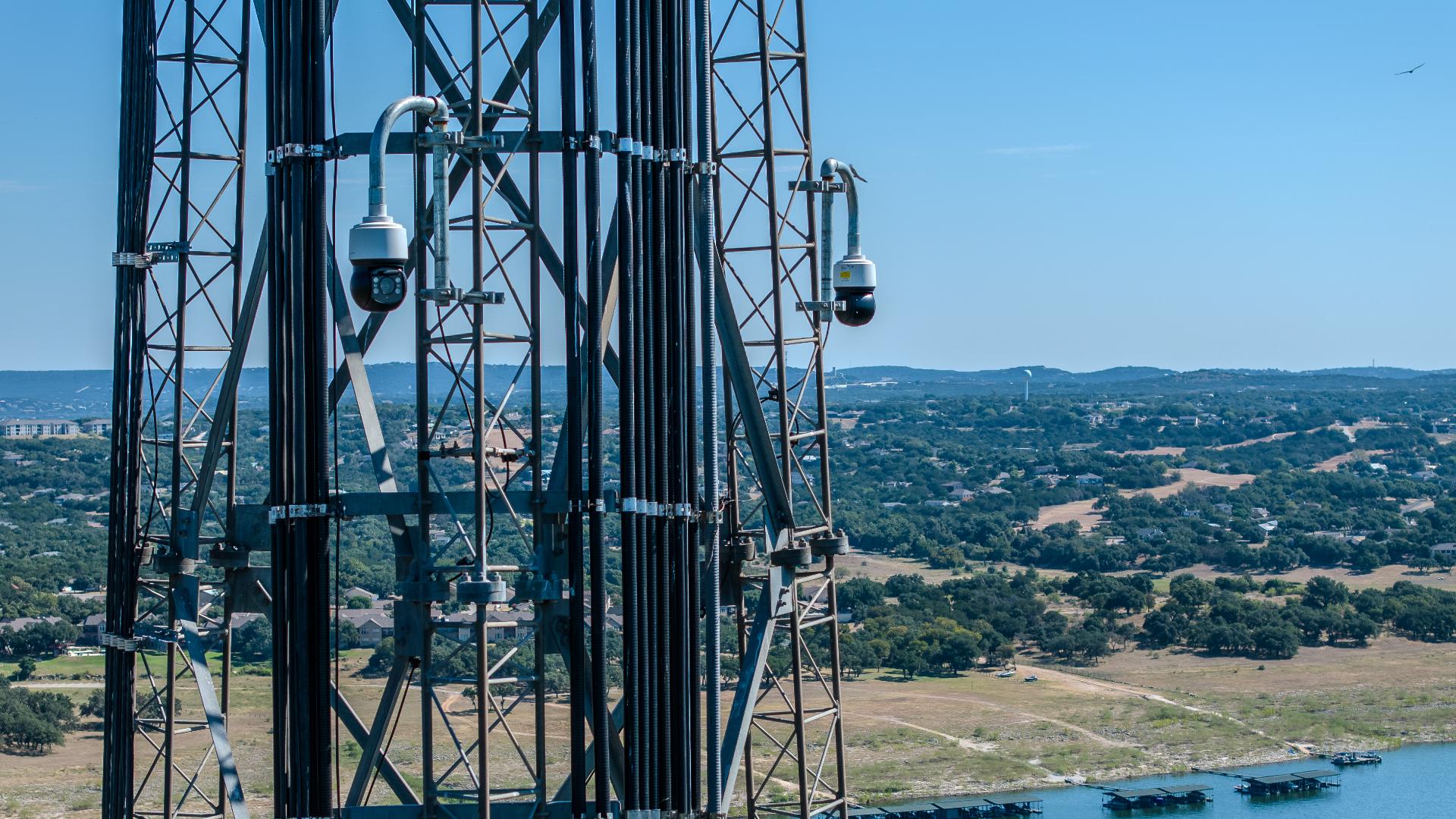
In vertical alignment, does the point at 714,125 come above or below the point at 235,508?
above

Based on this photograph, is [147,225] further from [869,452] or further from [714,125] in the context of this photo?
[869,452]

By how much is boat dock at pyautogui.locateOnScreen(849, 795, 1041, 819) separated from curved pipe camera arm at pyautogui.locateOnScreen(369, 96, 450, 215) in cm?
3477

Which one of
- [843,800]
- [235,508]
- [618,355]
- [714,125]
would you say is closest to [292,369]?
[618,355]

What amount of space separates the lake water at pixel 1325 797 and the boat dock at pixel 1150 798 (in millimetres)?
196

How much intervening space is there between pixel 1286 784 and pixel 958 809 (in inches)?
452

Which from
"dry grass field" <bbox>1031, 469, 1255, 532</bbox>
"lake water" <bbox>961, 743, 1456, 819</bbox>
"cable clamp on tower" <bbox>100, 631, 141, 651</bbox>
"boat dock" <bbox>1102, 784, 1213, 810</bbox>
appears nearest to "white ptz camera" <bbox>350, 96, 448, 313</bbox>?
"cable clamp on tower" <bbox>100, 631, 141, 651</bbox>

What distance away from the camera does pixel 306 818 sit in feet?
49.2

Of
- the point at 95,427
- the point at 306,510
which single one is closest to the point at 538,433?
the point at 306,510

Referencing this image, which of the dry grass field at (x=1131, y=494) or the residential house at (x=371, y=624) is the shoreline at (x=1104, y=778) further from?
the dry grass field at (x=1131, y=494)

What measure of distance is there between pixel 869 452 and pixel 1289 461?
111 feet

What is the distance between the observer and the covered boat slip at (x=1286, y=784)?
56.2m

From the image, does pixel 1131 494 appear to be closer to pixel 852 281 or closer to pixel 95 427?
pixel 95 427

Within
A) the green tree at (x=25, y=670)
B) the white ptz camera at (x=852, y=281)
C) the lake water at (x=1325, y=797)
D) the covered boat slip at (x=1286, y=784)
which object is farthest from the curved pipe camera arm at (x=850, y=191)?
the green tree at (x=25, y=670)

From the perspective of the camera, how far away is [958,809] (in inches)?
1981
